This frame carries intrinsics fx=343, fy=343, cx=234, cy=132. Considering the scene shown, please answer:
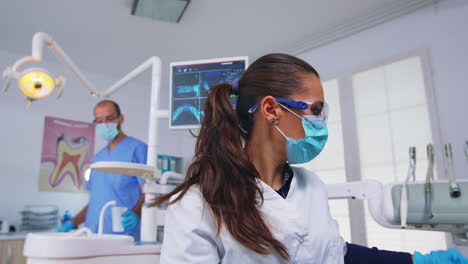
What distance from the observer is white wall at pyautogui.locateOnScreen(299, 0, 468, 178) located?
98.4 inches

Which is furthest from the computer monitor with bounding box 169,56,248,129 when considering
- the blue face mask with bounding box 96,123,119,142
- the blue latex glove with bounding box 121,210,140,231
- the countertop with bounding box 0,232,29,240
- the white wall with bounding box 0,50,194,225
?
the white wall with bounding box 0,50,194,225

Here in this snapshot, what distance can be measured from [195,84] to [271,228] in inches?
35.4

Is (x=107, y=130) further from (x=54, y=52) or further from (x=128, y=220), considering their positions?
(x=128, y=220)

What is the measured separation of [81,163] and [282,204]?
3387 mm

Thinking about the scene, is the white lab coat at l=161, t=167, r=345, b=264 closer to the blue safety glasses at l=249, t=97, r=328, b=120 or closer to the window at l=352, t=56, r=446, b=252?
the blue safety glasses at l=249, t=97, r=328, b=120

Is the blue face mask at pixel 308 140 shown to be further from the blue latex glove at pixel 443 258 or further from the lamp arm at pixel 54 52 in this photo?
the lamp arm at pixel 54 52

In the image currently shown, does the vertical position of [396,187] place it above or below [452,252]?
above

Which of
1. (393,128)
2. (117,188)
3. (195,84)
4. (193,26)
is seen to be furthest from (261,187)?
(193,26)

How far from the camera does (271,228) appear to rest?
0.81m

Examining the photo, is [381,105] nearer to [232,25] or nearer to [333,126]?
[333,126]

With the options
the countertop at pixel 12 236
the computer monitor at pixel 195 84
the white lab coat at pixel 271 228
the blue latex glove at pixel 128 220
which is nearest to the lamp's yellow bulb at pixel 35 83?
the computer monitor at pixel 195 84

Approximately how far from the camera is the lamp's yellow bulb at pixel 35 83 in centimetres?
150

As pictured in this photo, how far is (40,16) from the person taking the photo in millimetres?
2895

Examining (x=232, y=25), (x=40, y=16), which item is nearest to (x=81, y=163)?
(x=40, y=16)
